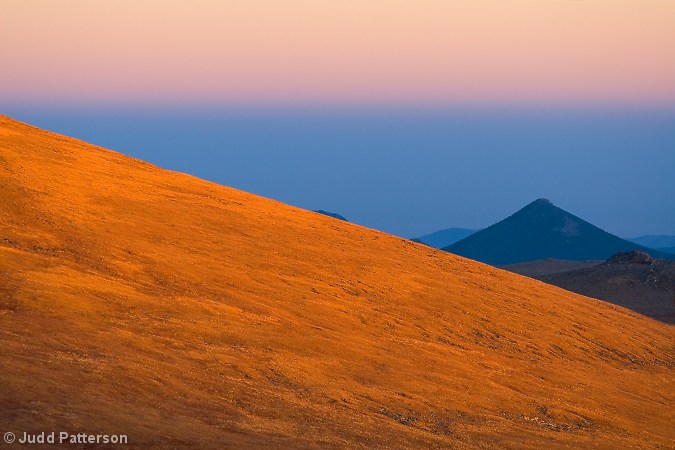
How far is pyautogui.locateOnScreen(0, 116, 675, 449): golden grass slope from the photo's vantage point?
71.4 feet

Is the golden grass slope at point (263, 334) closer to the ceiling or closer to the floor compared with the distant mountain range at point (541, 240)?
closer to the floor

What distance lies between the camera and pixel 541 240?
518ft

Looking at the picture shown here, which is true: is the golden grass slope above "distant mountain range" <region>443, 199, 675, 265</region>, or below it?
below

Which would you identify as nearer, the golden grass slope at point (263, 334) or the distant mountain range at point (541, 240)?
the golden grass slope at point (263, 334)

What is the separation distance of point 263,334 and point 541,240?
133 metres

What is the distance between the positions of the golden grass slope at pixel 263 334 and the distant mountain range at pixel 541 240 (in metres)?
105

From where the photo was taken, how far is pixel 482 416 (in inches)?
1093

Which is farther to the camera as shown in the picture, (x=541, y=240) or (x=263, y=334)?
(x=541, y=240)

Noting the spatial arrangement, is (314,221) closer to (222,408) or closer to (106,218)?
(106,218)

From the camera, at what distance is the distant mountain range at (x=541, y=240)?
15338 cm

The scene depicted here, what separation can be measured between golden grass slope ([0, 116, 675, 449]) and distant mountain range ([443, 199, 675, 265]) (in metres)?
105

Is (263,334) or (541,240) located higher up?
(541,240)

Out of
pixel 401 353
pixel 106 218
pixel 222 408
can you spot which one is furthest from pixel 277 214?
pixel 222 408

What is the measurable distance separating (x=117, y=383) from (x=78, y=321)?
14.3ft
